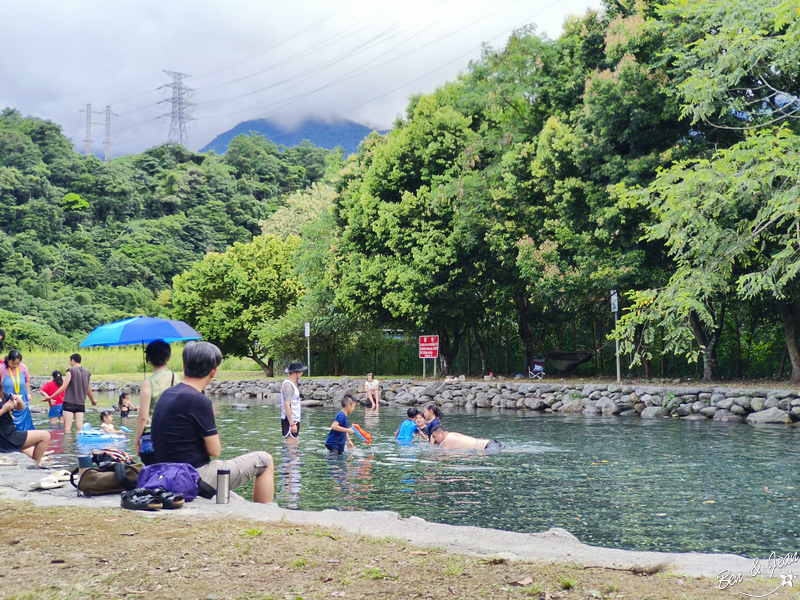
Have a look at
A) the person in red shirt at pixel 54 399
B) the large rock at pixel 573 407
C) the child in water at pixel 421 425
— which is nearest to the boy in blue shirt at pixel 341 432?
the child in water at pixel 421 425

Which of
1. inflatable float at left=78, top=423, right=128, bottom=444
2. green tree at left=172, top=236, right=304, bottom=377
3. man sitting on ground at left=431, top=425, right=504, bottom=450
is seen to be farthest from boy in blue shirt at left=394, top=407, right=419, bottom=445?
green tree at left=172, top=236, right=304, bottom=377

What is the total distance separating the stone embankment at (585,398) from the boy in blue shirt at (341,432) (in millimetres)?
10597

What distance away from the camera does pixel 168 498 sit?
269 inches

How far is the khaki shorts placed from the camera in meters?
7.18

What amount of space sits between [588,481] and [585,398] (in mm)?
12969

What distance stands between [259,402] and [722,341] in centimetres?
1867

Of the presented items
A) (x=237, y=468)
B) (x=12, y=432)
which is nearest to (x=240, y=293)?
(x=12, y=432)

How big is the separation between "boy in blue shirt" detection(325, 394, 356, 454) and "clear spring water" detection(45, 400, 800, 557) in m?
0.27

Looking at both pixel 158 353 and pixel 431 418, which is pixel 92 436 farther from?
pixel 158 353

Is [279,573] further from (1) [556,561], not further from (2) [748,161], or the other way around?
(2) [748,161]

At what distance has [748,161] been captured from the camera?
18500 mm

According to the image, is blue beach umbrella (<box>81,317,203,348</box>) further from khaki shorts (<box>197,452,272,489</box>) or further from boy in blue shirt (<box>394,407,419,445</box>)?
boy in blue shirt (<box>394,407,419,445</box>)

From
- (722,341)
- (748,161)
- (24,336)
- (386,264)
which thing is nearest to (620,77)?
(748,161)

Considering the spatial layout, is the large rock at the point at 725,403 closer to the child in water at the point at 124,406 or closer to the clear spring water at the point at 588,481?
the clear spring water at the point at 588,481
